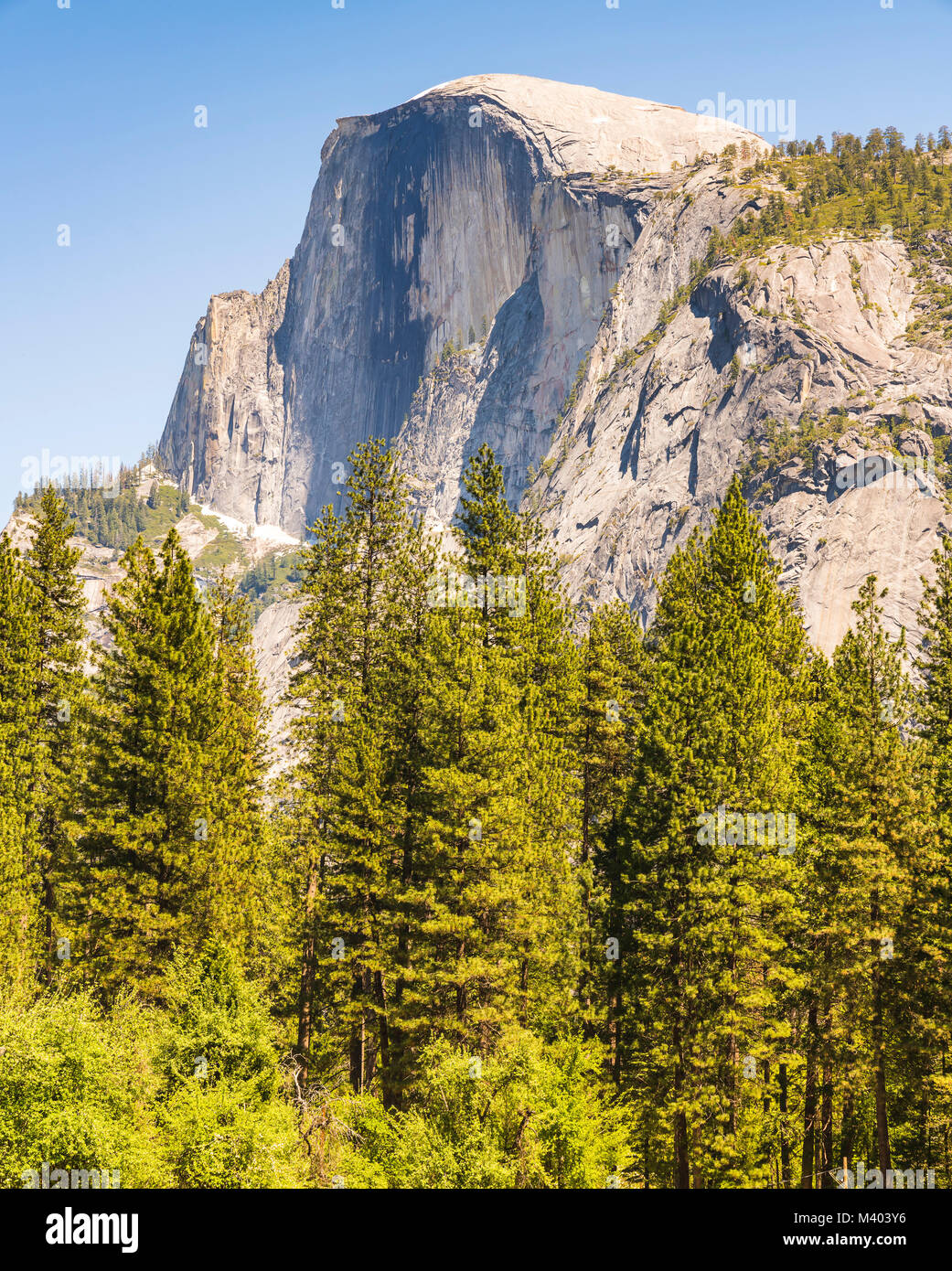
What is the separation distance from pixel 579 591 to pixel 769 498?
Answer: 36.5 meters

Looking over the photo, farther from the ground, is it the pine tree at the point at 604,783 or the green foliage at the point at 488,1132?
the pine tree at the point at 604,783

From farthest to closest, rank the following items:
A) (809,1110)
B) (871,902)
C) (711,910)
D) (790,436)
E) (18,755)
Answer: (790,436) < (18,755) < (809,1110) < (711,910) < (871,902)

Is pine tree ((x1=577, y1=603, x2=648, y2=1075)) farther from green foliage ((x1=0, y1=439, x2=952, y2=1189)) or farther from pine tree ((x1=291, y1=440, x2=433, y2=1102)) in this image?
pine tree ((x1=291, y1=440, x2=433, y2=1102))

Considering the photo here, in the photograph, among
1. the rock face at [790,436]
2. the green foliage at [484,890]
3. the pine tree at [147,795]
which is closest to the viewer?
the green foliage at [484,890]

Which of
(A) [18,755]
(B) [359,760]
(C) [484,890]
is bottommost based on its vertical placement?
(C) [484,890]

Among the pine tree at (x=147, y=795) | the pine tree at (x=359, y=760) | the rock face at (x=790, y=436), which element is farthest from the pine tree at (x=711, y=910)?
the rock face at (x=790, y=436)

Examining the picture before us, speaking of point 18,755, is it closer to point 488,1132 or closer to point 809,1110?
point 488,1132

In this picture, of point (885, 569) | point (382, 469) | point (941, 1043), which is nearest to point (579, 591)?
point (885, 569)

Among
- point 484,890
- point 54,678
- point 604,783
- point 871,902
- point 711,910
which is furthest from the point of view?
point 604,783

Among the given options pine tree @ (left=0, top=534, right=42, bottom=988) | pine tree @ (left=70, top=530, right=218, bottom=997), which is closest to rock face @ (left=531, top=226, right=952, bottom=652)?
pine tree @ (left=0, top=534, right=42, bottom=988)

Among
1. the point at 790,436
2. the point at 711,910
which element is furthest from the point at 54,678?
the point at 790,436

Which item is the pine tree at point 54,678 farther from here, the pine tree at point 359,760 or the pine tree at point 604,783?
the pine tree at point 604,783

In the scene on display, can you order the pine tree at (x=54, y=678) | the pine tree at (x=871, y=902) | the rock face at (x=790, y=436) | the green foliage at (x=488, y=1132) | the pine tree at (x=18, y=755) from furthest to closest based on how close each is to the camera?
the rock face at (x=790, y=436)
the pine tree at (x=54, y=678)
the pine tree at (x=18, y=755)
the pine tree at (x=871, y=902)
the green foliage at (x=488, y=1132)

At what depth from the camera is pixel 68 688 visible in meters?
34.5
